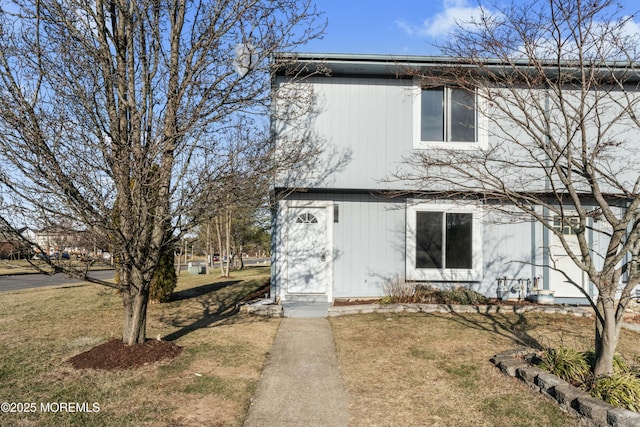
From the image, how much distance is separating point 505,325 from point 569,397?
3.93 metres

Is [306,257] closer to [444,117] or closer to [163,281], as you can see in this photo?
[163,281]

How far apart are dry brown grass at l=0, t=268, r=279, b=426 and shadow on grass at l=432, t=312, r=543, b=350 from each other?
3716mm

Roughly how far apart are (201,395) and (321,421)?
146 cm

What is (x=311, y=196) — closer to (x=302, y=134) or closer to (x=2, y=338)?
(x=302, y=134)

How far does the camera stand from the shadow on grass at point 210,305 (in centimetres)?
847

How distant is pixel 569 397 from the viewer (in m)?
4.47

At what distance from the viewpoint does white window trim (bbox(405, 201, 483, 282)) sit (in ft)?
33.9

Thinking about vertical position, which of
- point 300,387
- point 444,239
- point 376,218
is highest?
point 376,218

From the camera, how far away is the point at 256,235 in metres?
29.8

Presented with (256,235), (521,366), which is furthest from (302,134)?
(256,235)

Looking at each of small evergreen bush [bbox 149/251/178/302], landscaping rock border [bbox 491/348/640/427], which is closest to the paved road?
small evergreen bush [bbox 149/251/178/302]

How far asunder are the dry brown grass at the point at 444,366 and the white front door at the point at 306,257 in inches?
74.5

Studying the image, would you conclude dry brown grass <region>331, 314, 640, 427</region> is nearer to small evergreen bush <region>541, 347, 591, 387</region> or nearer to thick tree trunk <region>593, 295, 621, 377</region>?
small evergreen bush <region>541, 347, 591, 387</region>

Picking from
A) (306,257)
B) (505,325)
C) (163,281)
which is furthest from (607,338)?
(163,281)
